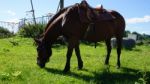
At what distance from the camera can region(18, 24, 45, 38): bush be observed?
2597cm

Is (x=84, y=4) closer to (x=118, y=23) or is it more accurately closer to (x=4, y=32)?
(x=118, y=23)

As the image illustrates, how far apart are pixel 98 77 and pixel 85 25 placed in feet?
6.34

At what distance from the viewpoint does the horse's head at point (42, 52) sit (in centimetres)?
1238

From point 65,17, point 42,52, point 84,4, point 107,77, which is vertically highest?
point 84,4

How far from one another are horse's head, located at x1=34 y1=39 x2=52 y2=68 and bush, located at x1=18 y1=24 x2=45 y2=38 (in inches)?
504

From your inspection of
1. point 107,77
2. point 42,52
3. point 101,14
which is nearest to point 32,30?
point 101,14

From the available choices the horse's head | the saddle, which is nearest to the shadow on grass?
the horse's head

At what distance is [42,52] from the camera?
40.9ft

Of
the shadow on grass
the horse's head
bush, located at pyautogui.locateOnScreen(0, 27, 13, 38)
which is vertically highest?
the horse's head

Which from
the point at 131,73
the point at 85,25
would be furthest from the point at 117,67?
the point at 85,25

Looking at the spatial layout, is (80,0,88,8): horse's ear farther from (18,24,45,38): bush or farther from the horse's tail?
(18,24,45,38): bush

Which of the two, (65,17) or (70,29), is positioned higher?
(65,17)

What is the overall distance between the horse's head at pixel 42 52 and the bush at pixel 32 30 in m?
12.8

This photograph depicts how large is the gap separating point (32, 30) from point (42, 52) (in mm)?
14793
